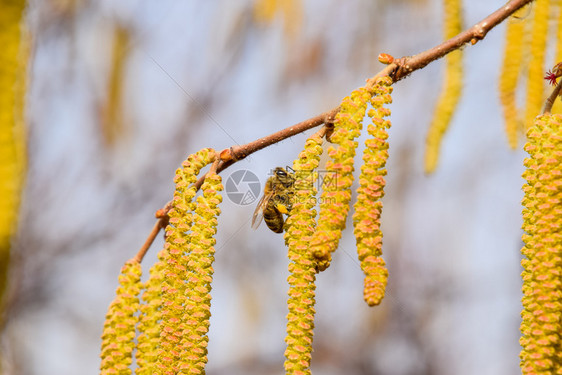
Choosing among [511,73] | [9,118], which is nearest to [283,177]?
[511,73]

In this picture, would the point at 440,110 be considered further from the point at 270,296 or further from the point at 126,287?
the point at 270,296

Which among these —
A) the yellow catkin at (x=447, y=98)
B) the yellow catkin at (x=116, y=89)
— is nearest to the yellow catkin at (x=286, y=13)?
the yellow catkin at (x=116, y=89)

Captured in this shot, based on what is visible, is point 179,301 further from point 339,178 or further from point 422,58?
point 422,58

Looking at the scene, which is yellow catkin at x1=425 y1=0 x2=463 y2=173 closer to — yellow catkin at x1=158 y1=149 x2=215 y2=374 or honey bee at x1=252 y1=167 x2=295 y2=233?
honey bee at x1=252 y1=167 x2=295 y2=233

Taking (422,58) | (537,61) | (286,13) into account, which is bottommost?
(422,58)

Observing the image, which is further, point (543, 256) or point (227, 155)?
point (227, 155)

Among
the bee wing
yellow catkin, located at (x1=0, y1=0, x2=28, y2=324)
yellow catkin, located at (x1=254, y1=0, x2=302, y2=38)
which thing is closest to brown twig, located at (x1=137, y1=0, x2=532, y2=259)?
the bee wing
